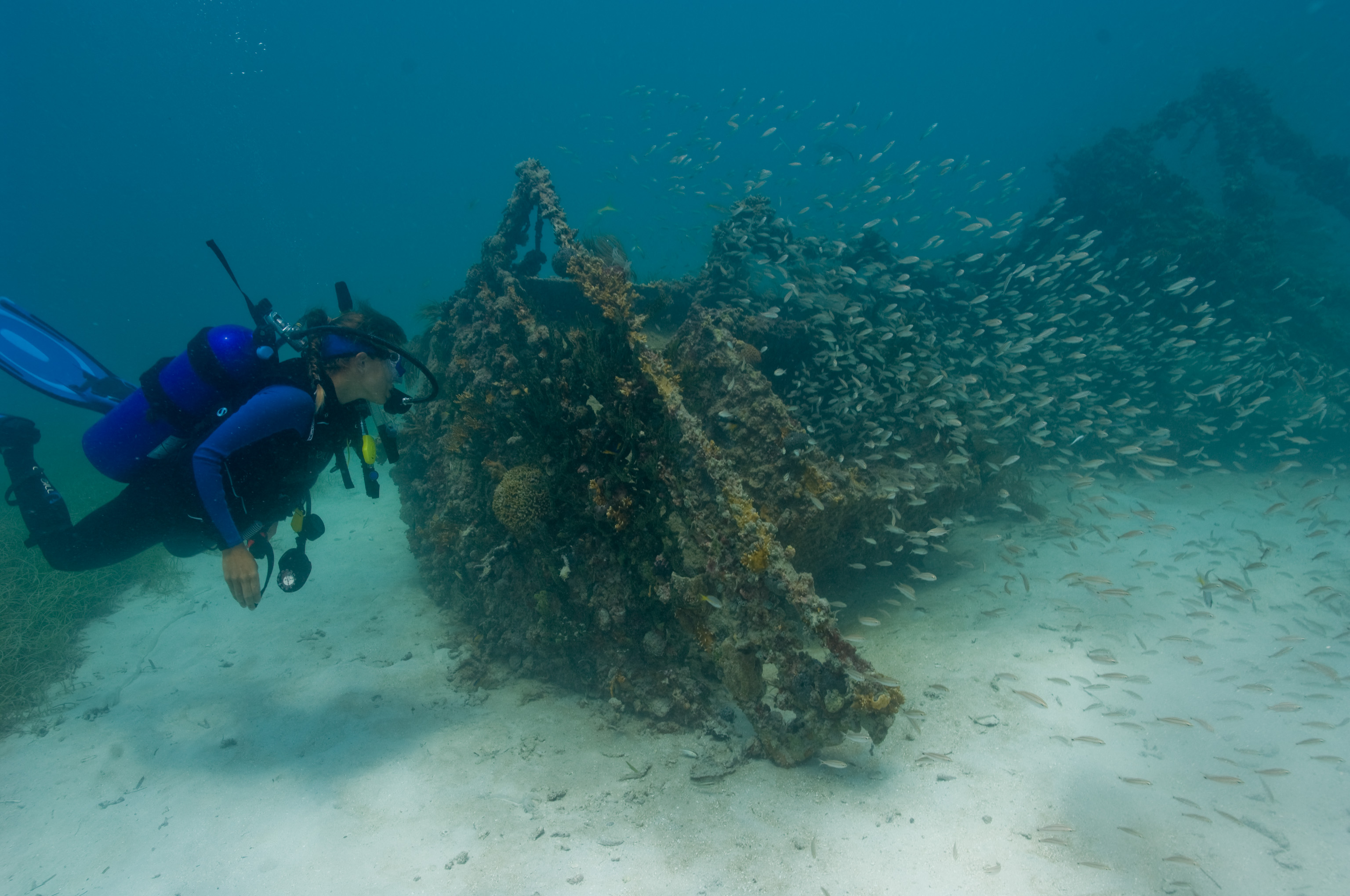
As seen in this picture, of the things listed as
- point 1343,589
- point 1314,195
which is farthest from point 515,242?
point 1314,195

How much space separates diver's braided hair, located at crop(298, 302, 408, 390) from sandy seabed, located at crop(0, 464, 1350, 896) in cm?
364

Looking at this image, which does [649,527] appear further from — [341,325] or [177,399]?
[177,399]

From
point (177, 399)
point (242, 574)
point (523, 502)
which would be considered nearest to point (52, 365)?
point (177, 399)

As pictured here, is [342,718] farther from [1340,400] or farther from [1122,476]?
[1340,400]

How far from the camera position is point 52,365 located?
5996 mm

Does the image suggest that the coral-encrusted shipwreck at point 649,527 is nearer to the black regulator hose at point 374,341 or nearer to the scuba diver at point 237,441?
the black regulator hose at point 374,341

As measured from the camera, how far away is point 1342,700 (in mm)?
5594

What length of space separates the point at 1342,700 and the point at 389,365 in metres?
10.2

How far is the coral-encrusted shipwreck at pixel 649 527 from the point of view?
175 inches

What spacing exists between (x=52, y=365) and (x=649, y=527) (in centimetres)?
708

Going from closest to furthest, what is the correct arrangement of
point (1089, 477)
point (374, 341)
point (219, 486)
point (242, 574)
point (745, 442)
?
1. point (219, 486)
2. point (242, 574)
3. point (374, 341)
4. point (745, 442)
5. point (1089, 477)

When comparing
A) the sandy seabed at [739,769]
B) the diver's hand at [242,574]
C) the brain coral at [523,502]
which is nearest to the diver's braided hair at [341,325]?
the diver's hand at [242,574]

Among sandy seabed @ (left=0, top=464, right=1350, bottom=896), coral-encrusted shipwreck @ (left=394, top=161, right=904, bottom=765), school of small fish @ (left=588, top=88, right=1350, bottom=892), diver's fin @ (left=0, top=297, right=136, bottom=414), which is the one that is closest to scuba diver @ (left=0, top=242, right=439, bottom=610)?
diver's fin @ (left=0, top=297, right=136, bottom=414)

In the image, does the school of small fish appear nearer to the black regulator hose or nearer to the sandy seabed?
the sandy seabed
